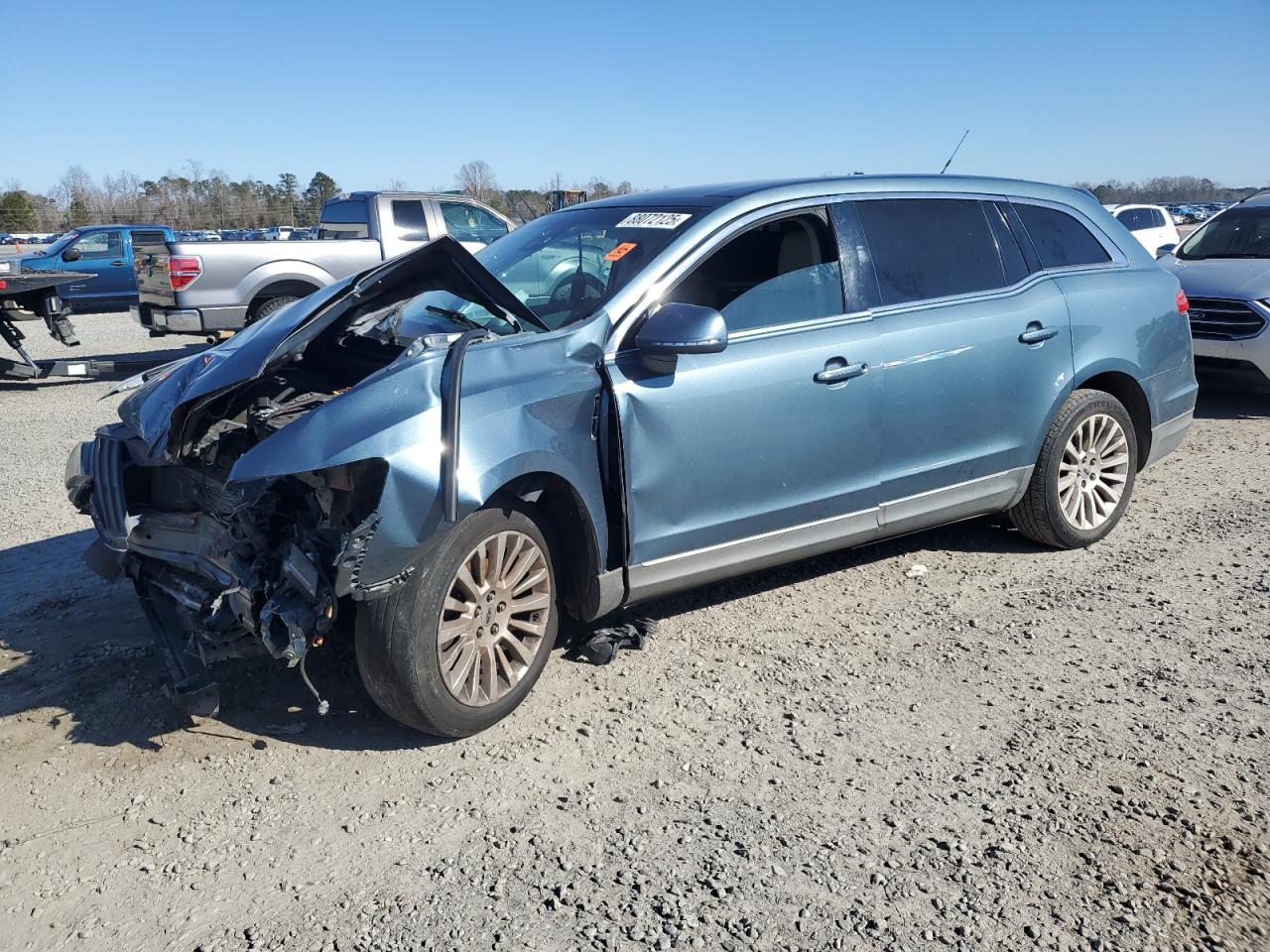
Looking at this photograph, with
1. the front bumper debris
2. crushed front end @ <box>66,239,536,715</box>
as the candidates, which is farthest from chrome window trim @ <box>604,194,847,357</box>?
the front bumper debris

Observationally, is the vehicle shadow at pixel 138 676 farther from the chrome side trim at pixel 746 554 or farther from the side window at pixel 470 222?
the side window at pixel 470 222

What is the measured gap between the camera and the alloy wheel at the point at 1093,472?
548cm

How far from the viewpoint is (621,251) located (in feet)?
14.5

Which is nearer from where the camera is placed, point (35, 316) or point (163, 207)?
point (35, 316)

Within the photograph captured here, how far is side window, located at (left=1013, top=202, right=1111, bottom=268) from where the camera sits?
5.47 meters

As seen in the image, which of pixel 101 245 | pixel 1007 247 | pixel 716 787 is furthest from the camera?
pixel 101 245

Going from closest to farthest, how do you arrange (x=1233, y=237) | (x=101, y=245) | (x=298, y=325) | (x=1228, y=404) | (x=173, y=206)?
(x=298, y=325) < (x=1228, y=404) < (x=1233, y=237) < (x=101, y=245) < (x=173, y=206)

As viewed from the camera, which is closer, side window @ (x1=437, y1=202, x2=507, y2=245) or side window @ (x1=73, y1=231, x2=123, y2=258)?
side window @ (x1=437, y1=202, x2=507, y2=245)

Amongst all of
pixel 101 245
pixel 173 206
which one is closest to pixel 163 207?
pixel 173 206

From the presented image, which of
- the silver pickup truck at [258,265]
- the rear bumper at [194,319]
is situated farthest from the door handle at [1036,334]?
the rear bumper at [194,319]

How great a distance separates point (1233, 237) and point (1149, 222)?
39.0 ft

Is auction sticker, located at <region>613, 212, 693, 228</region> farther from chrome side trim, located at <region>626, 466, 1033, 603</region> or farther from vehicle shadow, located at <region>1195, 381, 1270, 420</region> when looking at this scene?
vehicle shadow, located at <region>1195, 381, 1270, 420</region>

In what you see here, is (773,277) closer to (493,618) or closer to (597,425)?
(597,425)

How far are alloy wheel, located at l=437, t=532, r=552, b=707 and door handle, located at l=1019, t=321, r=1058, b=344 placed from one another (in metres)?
2.75
